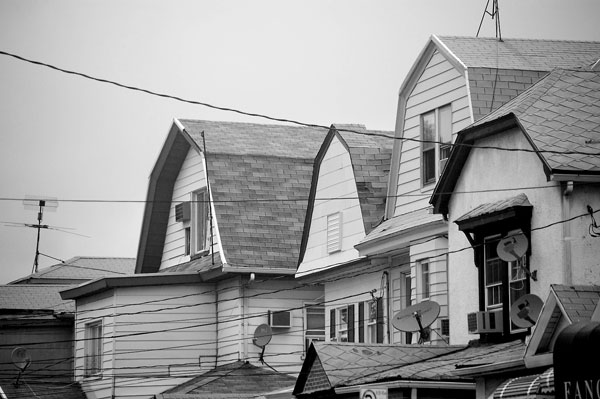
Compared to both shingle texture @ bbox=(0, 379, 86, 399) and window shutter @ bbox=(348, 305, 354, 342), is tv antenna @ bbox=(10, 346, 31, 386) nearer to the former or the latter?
shingle texture @ bbox=(0, 379, 86, 399)

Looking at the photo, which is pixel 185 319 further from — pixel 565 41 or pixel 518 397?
pixel 518 397

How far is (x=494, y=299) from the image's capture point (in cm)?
2569

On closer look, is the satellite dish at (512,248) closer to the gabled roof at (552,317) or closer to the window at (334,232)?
the gabled roof at (552,317)

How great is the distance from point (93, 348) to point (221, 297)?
463 centimetres

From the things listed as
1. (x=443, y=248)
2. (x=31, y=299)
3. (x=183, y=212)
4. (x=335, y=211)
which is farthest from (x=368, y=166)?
(x=31, y=299)

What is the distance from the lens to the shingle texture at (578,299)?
20.8 meters

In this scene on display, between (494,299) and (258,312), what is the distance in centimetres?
1245

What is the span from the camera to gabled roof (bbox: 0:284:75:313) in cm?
4497

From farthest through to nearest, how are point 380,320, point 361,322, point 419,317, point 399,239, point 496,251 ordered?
1. point 361,322
2. point 380,320
3. point 399,239
4. point 419,317
5. point 496,251

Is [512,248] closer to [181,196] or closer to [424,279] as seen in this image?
[424,279]

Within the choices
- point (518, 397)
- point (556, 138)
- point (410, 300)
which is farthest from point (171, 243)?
point (518, 397)

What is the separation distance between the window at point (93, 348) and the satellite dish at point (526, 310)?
1816 cm

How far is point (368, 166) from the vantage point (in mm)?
33656

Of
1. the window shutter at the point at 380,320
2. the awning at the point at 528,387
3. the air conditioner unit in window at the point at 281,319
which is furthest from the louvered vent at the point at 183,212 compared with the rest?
the awning at the point at 528,387
